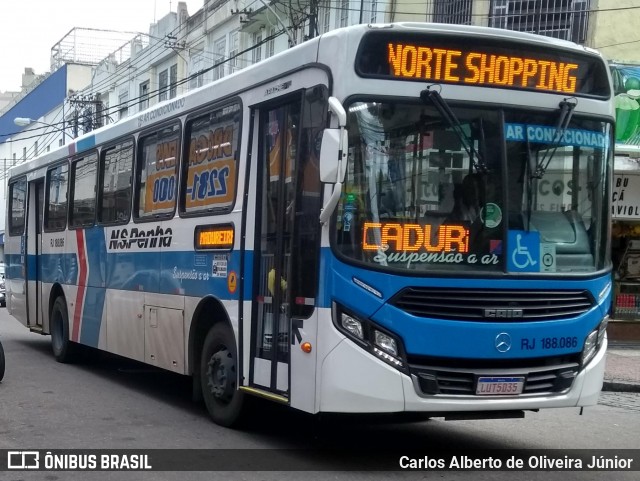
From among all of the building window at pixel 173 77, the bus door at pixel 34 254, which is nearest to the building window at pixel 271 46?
the building window at pixel 173 77

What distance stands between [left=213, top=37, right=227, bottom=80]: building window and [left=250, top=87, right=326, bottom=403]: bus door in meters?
24.5

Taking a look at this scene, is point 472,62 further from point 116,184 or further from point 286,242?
point 116,184

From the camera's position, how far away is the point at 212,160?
9273 mm

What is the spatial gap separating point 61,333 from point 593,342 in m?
9.36

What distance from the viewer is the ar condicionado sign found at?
7059 millimetres

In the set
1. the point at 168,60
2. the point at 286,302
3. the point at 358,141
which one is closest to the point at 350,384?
the point at 286,302

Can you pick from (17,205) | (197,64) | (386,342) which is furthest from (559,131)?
(197,64)

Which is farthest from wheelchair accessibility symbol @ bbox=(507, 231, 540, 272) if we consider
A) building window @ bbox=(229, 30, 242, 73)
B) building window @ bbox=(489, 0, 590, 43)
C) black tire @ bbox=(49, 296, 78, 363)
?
building window @ bbox=(229, 30, 242, 73)

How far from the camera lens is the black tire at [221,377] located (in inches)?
337

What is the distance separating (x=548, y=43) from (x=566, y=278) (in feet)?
6.36

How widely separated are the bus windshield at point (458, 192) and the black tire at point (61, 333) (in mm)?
8355

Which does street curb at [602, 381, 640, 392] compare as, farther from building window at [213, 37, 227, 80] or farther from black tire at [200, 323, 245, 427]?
building window at [213, 37, 227, 80]

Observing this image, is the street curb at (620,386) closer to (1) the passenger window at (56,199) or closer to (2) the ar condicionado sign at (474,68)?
(2) the ar condicionado sign at (474,68)

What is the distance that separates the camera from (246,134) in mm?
8477
